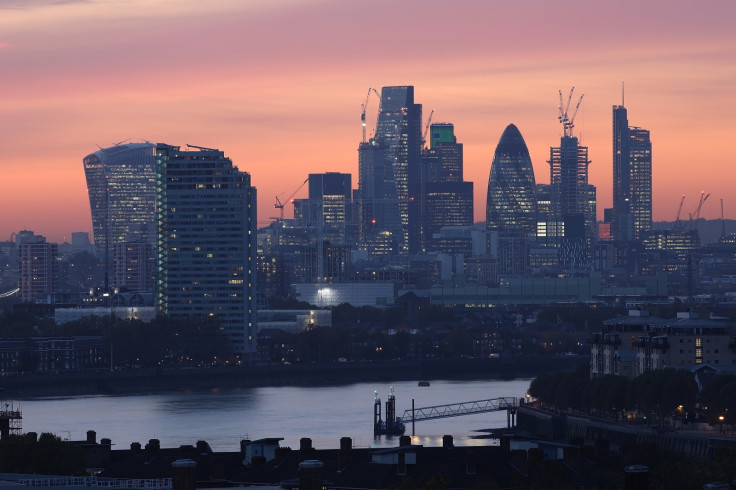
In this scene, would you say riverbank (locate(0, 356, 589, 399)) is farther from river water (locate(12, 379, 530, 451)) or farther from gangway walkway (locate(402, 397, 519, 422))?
gangway walkway (locate(402, 397, 519, 422))

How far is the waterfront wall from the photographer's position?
68.1 meters

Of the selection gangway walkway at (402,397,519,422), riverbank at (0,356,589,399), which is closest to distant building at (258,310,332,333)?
riverbank at (0,356,589,399)

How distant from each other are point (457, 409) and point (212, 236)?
199 ft

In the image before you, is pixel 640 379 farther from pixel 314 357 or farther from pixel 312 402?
pixel 314 357

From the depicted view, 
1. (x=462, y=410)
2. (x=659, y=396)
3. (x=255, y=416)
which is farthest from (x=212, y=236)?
(x=659, y=396)

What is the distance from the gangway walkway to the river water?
0.43 m

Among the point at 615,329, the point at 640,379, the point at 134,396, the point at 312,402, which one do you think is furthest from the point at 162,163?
the point at 640,379

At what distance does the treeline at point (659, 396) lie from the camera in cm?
7681

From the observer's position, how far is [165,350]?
472ft

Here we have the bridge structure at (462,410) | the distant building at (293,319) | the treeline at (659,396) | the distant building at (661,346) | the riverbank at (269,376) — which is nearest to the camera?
the treeline at (659,396)

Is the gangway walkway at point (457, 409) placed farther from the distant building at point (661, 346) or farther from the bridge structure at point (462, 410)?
the distant building at point (661, 346)

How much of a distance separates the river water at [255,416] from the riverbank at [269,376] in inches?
203

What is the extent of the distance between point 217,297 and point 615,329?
60143 millimetres

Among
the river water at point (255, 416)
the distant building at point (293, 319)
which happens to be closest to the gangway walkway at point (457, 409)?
the river water at point (255, 416)
